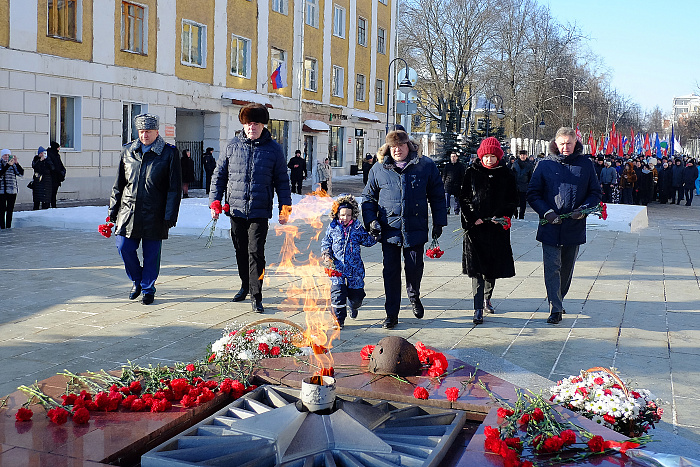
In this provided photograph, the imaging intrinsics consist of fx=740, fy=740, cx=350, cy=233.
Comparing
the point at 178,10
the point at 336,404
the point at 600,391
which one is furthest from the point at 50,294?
the point at 178,10

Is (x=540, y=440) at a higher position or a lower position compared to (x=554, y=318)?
higher

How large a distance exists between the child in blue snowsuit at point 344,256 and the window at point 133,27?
1883cm

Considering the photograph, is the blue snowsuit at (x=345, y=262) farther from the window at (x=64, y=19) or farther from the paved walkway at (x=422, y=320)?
the window at (x=64, y=19)

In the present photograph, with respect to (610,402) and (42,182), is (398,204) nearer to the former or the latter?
(610,402)

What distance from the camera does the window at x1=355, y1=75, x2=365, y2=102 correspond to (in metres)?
41.6

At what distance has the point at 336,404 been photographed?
381cm

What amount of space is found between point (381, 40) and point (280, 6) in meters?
12.5

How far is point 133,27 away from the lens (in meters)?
23.9

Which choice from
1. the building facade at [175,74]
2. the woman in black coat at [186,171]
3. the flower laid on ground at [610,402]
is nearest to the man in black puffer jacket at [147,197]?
the flower laid on ground at [610,402]

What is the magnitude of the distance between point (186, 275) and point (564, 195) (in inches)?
190

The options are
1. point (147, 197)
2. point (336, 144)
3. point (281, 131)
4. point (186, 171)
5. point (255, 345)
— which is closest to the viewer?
point (255, 345)

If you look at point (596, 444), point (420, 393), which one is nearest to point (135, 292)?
point (420, 393)

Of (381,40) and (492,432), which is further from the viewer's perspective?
(381,40)

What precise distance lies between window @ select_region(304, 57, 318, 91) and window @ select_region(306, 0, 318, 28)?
1714 millimetres
